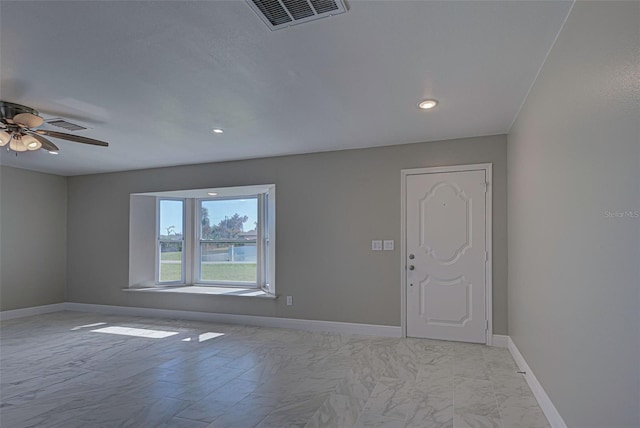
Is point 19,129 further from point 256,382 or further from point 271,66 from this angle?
point 256,382

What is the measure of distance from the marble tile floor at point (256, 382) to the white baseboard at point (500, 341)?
0.13m

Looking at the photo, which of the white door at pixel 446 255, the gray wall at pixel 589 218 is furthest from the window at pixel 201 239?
the gray wall at pixel 589 218

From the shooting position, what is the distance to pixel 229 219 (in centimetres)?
603

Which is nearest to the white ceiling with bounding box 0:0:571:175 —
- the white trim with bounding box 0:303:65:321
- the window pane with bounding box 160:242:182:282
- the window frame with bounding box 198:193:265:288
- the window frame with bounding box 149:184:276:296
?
the window frame with bounding box 149:184:276:296

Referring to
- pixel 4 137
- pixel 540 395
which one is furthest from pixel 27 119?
pixel 540 395

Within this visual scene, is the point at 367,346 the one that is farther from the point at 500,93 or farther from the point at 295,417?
the point at 500,93

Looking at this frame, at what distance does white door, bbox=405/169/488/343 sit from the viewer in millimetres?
4008

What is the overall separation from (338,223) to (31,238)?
17.3ft

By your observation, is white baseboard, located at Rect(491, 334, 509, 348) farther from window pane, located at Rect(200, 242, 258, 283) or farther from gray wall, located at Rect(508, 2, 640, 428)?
window pane, located at Rect(200, 242, 258, 283)

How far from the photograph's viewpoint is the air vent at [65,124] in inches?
134

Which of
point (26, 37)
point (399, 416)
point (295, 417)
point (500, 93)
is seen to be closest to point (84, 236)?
point (26, 37)

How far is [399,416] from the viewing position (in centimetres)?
244

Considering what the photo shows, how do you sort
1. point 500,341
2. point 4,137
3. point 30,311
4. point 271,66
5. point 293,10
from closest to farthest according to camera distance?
point 293,10 → point 271,66 → point 4,137 → point 500,341 → point 30,311

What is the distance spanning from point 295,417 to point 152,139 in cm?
334
